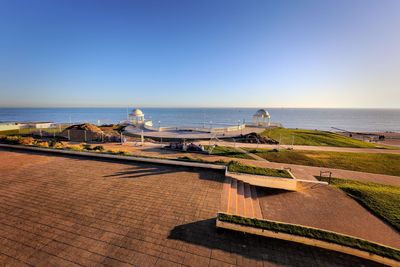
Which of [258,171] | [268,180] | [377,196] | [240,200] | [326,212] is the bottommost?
[326,212]

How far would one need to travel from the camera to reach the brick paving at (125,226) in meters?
4.82

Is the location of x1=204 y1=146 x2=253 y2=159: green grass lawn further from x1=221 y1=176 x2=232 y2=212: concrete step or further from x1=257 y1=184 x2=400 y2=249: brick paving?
x1=221 y1=176 x2=232 y2=212: concrete step

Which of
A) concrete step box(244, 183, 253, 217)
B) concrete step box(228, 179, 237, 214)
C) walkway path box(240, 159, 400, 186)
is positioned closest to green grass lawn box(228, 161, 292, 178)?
concrete step box(244, 183, 253, 217)

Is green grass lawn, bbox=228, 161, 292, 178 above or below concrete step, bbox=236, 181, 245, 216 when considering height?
above

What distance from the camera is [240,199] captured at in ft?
27.5

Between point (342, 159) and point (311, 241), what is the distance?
14803 mm

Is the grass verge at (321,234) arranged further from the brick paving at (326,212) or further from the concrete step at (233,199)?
the brick paving at (326,212)

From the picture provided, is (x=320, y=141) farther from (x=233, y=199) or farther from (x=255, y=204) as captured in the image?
(x=233, y=199)

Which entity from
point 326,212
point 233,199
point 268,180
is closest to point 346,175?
point 326,212

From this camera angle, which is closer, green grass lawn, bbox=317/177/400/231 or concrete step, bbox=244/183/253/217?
concrete step, bbox=244/183/253/217

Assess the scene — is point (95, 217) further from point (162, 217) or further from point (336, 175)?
point (336, 175)

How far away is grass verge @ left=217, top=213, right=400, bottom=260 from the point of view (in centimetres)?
506

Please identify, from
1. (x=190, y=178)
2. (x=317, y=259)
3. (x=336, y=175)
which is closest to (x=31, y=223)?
(x=190, y=178)

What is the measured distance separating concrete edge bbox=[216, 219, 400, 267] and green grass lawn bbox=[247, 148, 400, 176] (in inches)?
422
